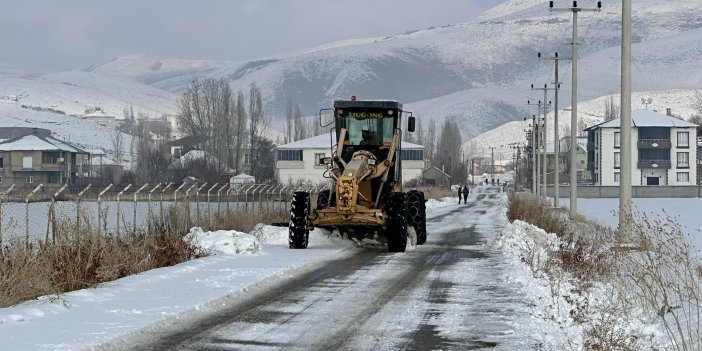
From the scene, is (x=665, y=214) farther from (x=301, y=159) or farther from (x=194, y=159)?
(x=301, y=159)

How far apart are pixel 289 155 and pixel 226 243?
103742mm

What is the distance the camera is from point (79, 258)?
18.4m

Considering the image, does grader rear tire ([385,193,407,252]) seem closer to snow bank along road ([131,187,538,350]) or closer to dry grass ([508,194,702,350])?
snow bank along road ([131,187,538,350])

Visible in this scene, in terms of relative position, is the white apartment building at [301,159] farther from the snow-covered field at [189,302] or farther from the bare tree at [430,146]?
the snow-covered field at [189,302]

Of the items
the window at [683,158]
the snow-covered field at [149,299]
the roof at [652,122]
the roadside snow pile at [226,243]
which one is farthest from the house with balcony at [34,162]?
the snow-covered field at [149,299]

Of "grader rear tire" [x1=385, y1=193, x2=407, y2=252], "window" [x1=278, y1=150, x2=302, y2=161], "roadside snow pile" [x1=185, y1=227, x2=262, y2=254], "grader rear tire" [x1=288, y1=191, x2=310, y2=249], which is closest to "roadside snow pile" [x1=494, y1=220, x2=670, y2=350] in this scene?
"grader rear tire" [x1=385, y1=193, x2=407, y2=252]

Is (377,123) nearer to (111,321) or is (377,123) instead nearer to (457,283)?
(457,283)

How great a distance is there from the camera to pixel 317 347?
1227cm

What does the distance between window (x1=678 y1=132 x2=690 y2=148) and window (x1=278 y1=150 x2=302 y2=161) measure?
51074 millimetres

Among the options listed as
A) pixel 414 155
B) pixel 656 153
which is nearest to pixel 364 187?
pixel 414 155

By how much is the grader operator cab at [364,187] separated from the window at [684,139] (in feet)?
381

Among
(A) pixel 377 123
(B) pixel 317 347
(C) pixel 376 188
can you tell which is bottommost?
(B) pixel 317 347

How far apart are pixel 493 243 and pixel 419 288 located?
1183 cm

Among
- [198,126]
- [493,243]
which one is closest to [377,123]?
[493,243]
